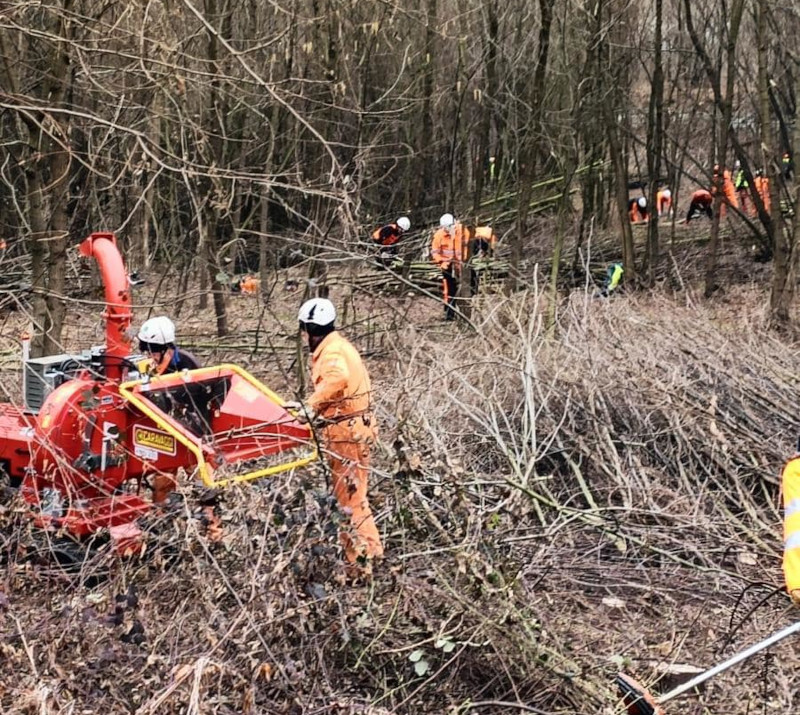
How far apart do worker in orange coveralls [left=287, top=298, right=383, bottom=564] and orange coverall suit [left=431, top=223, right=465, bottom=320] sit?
283 inches

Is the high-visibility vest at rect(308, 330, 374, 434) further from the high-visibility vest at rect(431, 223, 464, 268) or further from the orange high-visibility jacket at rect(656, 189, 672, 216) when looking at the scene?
the orange high-visibility jacket at rect(656, 189, 672, 216)

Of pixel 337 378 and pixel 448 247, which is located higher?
pixel 337 378

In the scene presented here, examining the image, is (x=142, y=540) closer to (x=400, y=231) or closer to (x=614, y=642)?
(x=614, y=642)

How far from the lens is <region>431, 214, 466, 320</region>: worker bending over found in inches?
529

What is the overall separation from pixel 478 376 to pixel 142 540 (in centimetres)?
380

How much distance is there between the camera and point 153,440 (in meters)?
5.42

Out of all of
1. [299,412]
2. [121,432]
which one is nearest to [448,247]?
[121,432]

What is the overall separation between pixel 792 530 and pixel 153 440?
3.41 metres

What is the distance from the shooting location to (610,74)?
15.3 m

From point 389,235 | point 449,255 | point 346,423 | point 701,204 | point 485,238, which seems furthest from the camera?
point 701,204

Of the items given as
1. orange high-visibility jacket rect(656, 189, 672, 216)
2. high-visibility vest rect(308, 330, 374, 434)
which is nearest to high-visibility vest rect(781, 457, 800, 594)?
high-visibility vest rect(308, 330, 374, 434)

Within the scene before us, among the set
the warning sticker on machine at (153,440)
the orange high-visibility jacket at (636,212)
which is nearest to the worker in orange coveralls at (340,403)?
the warning sticker on machine at (153,440)

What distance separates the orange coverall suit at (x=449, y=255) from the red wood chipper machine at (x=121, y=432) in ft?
24.9

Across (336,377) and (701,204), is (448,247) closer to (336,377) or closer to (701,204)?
(701,204)
